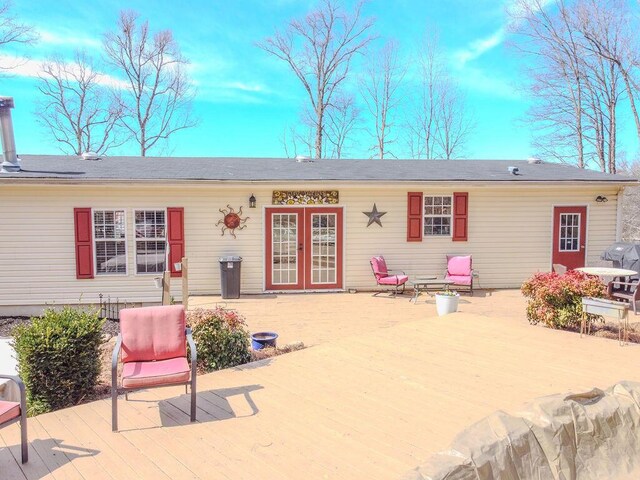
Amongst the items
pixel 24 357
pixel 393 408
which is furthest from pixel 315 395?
pixel 24 357

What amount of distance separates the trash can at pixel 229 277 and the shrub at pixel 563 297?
18.9 feet

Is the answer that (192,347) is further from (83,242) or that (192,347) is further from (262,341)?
(83,242)

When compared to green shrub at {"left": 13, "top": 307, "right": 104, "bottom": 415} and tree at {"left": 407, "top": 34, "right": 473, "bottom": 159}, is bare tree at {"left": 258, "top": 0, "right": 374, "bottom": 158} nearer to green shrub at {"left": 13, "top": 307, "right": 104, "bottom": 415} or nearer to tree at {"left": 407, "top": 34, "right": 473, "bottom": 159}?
tree at {"left": 407, "top": 34, "right": 473, "bottom": 159}

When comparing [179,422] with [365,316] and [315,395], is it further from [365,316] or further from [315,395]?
[365,316]

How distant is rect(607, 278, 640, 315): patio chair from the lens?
25.6 feet

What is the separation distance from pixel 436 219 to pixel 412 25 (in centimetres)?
1642

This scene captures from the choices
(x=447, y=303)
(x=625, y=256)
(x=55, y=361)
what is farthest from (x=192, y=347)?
(x=625, y=256)

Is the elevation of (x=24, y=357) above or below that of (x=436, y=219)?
below

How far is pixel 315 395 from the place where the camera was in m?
4.38

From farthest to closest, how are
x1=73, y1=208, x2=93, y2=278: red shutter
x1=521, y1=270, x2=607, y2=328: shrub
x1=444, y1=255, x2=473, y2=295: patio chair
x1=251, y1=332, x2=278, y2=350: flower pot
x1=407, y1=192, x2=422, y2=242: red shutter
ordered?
x1=407, y1=192, x2=422, y2=242: red shutter → x1=444, y1=255, x2=473, y2=295: patio chair → x1=73, y1=208, x2=93, y2=278: red shutter → x1=521, y1=270, x2=607, y2=328: shrub → x1=251, y1=332, x2=278, y2=350: flower pot

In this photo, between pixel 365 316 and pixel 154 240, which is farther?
pixel 154 240

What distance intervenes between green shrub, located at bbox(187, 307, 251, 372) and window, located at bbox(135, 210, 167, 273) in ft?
16.9

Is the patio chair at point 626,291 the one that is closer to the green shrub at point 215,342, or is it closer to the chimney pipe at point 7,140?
the green shrub at point 215,342

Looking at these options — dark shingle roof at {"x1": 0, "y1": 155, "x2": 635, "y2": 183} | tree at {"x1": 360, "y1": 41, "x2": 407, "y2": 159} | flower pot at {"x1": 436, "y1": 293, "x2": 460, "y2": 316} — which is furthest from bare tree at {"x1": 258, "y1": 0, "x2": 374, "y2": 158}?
flower pot at {"x1": 436, "y1": 293, "x2": 460, "y2": 316}
